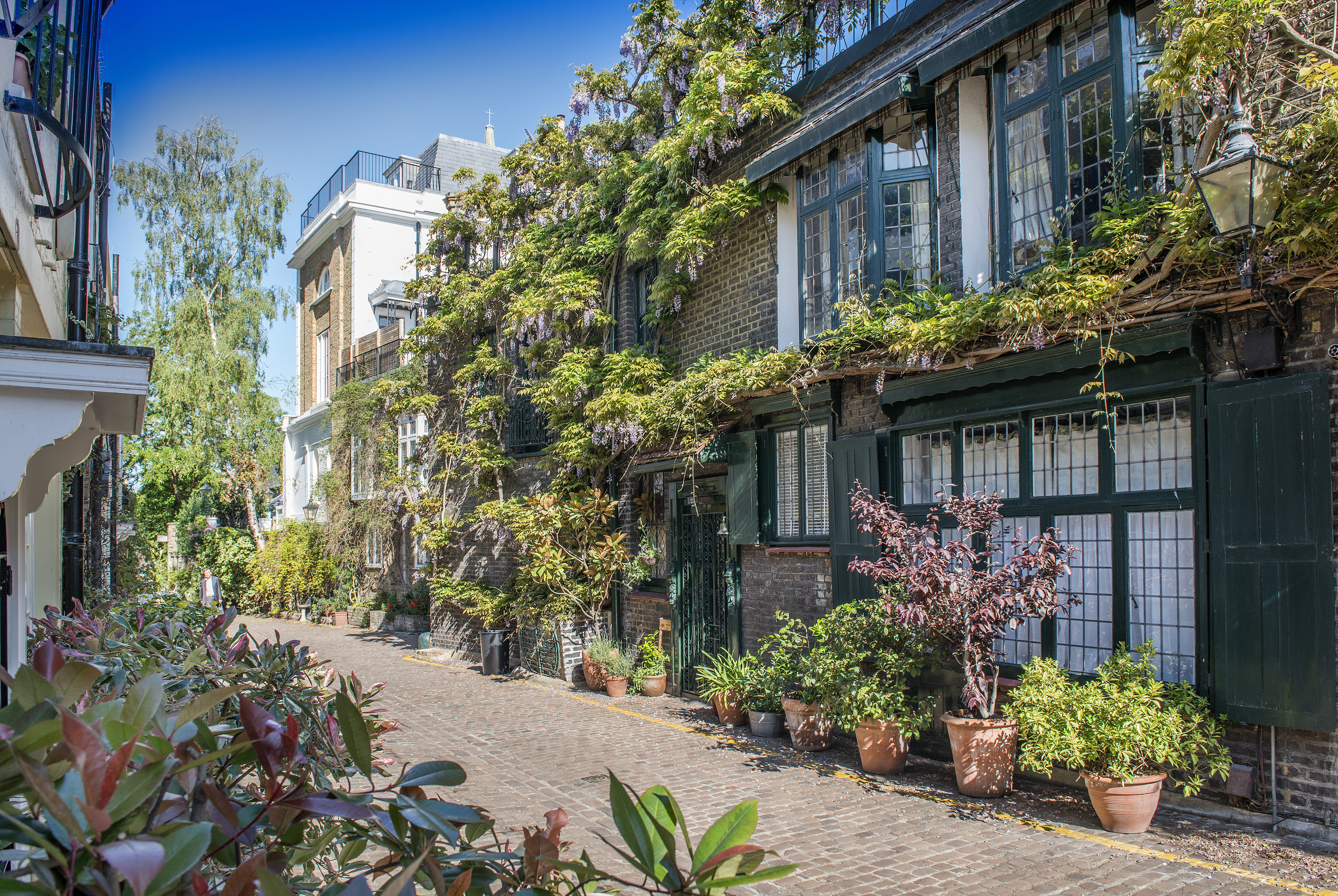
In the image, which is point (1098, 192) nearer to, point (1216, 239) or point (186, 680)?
point (1216, 239)

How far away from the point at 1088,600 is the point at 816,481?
11.5 feet

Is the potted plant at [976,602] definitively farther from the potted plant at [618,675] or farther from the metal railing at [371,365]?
the metal railing at [371,365]

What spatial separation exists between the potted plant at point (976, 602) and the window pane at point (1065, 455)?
0.51m

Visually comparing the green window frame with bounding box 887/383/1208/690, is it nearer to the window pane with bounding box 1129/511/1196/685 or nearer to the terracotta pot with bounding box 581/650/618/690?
the window pane with bounding box 1129/511/1196/685

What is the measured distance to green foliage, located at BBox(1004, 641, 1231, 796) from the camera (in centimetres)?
578

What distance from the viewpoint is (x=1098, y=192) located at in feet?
22.7

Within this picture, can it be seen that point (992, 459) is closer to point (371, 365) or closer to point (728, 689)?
point (728, 689)

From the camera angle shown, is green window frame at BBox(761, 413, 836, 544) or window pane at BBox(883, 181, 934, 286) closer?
window pane at BBox(883, 181, 934, 286)

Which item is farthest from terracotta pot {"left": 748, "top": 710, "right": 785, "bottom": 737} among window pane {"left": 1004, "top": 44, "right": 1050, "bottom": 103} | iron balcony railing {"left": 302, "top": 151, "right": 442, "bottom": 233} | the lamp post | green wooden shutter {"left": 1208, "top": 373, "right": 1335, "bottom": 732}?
iron balcony railing {"left": 302, "top": 151, "right": 442, "bottom": 233}

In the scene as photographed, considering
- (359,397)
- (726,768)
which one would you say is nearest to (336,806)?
(726,768)

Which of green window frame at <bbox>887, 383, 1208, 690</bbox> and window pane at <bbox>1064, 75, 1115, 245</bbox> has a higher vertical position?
window pane at <bbox>1064, 75, 1115, 245</bbox>

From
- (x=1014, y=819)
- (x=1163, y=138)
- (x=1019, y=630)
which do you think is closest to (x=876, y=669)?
(x=1019, y=630)

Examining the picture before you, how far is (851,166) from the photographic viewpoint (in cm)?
927

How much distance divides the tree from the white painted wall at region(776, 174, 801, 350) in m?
21.3
